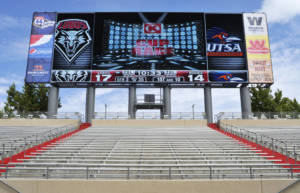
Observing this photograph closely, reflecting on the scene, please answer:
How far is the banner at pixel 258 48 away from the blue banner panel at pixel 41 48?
59.0 ft

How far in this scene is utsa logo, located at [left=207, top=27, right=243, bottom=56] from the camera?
17516 mm

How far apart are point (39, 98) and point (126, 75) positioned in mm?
13129

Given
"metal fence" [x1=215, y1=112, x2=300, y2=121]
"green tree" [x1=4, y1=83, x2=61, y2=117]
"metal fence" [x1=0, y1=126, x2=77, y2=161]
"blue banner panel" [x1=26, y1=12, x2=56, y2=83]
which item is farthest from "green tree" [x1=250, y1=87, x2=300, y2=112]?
"green tree" [x1=4, y1=83, x2=61, y2=117]

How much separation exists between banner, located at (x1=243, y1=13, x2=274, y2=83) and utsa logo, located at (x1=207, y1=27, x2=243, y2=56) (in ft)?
3.49

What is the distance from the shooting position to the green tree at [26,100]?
22266mm

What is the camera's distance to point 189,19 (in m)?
18.5

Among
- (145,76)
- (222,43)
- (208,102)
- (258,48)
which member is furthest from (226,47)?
(145,76)

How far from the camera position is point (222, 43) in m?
17.8

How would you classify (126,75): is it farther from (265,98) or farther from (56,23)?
(265,98)

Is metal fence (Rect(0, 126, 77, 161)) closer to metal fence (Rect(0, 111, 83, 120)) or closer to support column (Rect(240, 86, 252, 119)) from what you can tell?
metal fence (Rect(0, 111, 83, 120))

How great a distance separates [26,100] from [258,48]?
82.4 ft

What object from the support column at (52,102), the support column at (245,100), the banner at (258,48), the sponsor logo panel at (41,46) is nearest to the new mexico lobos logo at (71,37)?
the sponsor logo panel at (41,46)

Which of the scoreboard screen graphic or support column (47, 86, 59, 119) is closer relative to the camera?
the scoreboard screen graphic

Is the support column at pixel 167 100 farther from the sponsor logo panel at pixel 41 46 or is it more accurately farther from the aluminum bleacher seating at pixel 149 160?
the sponsor logo panel at pixel 41 46
